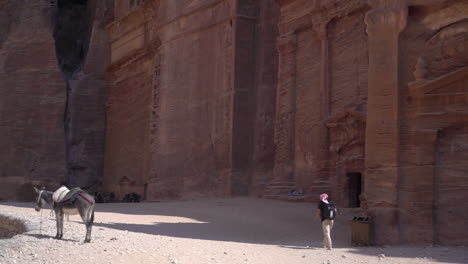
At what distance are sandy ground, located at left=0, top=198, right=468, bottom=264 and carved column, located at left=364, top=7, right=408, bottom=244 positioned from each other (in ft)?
3.01

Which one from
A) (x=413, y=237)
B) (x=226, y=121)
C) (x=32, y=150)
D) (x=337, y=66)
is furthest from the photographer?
(x=32, y=150)

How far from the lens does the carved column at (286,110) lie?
2059 cm

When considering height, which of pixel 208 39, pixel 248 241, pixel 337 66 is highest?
pixel 208 39

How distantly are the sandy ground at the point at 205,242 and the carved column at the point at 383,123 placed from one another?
92cm

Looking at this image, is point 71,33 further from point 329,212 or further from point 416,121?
point 329,212

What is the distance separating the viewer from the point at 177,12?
2600cm

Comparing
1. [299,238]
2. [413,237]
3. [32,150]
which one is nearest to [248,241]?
[299,238]

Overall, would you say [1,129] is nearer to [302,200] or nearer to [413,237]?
[302,200]

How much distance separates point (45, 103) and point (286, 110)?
14.8 metres

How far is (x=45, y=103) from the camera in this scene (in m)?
30.9

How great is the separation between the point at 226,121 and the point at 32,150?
475 inches

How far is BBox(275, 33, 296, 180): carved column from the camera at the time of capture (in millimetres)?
20594

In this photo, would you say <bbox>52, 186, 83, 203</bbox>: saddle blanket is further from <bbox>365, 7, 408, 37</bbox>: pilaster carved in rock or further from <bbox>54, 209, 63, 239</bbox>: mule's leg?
<bbox>365, 7, 408, 37</bbox>: pilaster carved in rock

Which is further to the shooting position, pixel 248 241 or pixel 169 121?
pixel 169 121
